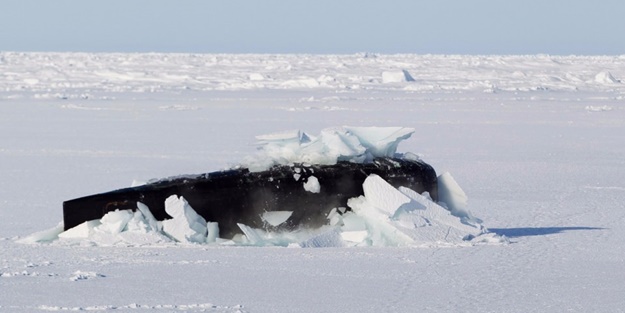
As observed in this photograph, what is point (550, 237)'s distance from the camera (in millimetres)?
7031

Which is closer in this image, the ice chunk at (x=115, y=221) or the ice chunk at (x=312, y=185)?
the ice chunk at (x=115, y=221)

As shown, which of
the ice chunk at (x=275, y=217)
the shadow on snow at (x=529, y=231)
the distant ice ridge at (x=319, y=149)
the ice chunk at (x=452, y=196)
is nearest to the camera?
the ice chunk at (x=275, y=217)

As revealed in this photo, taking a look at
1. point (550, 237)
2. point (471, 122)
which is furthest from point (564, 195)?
point (471, 122)

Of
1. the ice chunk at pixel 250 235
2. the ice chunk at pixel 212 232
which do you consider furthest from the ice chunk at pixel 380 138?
the ice chunk at pixel 212 232

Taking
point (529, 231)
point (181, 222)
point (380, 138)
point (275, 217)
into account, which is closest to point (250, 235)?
point (275, 217)

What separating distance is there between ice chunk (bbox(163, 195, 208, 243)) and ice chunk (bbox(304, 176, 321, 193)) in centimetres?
70

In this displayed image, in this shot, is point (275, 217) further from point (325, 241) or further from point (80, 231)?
point (80, 231)

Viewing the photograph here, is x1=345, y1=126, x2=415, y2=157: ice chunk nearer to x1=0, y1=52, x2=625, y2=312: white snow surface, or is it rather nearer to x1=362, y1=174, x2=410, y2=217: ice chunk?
x1=362, y1=174, x2=410, y2=217: ice chunk

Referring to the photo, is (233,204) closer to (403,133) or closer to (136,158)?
(403,133)

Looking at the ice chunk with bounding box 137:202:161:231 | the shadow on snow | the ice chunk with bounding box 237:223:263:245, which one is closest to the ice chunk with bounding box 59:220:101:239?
the ice chunk with bounding box 137:202:161:231

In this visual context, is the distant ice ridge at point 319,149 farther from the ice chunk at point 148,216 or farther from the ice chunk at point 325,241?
the ice chunk at point 148,216

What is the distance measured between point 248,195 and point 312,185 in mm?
393

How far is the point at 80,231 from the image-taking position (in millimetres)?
6719

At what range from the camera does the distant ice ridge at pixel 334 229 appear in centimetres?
663
